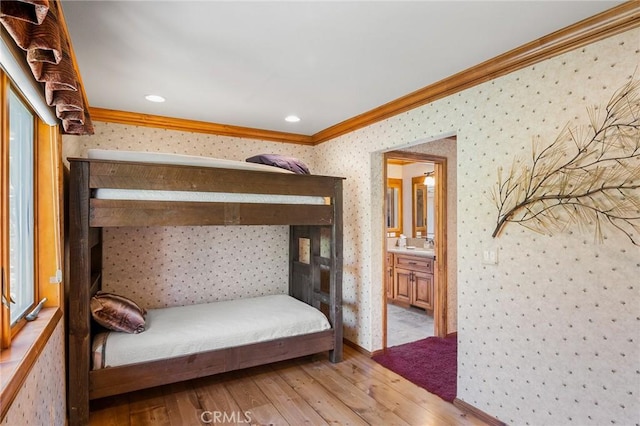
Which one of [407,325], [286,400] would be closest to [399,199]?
[407,325]

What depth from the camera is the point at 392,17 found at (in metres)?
1.68

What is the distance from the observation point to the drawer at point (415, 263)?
14.3 ft

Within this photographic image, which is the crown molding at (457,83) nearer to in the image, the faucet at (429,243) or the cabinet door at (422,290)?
the cabinet door at (422,290)

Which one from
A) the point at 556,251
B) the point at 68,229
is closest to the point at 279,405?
the point at 68,229

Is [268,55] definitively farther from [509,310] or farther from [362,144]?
[509,310]

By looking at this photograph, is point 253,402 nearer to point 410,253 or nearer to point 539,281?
point 539,281

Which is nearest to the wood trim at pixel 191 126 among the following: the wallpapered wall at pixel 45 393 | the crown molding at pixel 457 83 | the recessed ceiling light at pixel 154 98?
the crown molding at pixel 457 83

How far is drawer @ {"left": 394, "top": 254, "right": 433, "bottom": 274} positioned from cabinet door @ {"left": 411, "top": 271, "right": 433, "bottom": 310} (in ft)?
0.25

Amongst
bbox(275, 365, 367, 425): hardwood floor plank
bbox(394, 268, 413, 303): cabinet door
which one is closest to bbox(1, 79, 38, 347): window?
bbox(275, 365, 367, 425): hardwood floor plank

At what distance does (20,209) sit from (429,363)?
3.17m

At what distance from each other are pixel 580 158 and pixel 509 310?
95 cm

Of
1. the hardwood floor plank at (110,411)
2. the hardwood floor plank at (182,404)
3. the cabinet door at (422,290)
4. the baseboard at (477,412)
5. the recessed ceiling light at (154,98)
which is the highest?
the recessed ceiling light at (154,98)

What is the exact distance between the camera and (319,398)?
2.54 m

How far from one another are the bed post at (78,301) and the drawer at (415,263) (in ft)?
11.7
